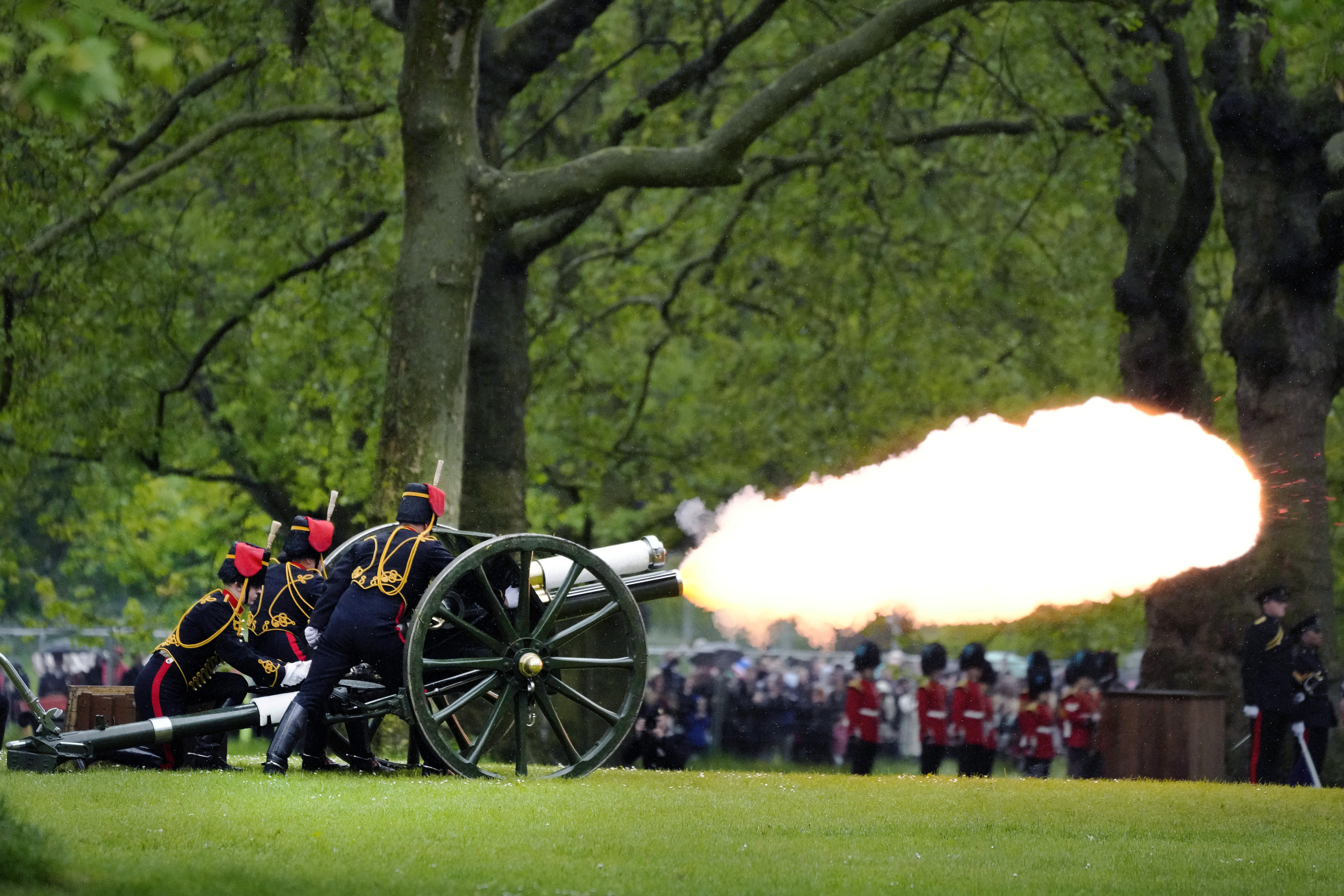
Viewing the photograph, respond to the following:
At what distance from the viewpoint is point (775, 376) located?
2569cm

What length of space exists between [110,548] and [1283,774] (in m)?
19.3

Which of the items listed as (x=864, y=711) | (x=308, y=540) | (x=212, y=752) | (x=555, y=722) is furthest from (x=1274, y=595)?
(x=212, y=752)

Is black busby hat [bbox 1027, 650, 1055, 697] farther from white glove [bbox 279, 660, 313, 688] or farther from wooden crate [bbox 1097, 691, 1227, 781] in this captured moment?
white glove [bbox 279, 660, 313, 688]

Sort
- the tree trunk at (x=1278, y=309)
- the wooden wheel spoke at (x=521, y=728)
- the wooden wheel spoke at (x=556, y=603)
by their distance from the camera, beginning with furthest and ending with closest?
the tree trunk at (x=1278, y=309)
the wooden wheel spoke at (x=521, y=728)
the wooden wheel spoke at (x=556, y=603)

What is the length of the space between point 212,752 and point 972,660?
9.48 metres

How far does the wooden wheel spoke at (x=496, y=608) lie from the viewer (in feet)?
32.9

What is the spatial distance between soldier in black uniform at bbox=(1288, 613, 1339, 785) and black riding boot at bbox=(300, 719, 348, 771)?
8.14 metres

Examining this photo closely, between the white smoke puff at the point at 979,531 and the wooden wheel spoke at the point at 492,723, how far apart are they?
224 cm

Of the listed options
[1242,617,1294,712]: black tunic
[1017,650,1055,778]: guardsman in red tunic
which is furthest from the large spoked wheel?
[1017,650,1055,778]: guardsman in red tunic

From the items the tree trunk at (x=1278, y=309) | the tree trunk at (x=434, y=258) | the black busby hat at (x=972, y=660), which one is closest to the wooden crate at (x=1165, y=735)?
the tree trunk at (x=1278, y=309)

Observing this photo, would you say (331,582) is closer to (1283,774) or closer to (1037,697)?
(1283,774)

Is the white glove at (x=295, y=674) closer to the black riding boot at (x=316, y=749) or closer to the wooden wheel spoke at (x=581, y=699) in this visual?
the black riding boot at (x=316, y=749)

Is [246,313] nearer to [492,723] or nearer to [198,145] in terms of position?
[198,145]

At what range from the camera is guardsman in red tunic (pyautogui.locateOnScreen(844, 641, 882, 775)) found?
57.8 feet
